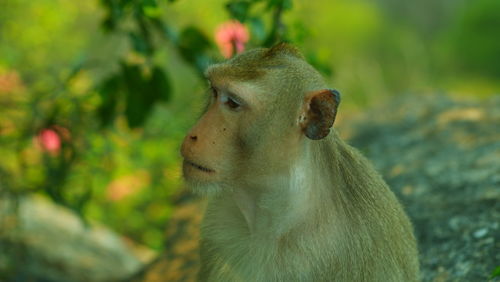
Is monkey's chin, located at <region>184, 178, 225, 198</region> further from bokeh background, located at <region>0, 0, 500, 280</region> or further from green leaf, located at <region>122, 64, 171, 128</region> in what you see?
green leaf, located at <region>122, 64, 171, 128</region>

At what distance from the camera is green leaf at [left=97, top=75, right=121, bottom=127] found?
498cm

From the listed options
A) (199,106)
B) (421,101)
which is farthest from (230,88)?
(421,101)

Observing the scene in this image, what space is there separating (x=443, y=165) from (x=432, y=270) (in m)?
1.52

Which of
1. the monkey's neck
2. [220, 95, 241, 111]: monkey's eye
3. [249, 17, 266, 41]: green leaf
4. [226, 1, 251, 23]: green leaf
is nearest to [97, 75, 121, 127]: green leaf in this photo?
[249, 17, 266, 41]: green leaf

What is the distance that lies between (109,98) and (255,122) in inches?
90.5

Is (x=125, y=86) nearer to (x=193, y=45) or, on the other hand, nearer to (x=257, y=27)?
(x=193, y=45)

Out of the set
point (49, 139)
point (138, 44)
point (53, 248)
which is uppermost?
point (138, 44)

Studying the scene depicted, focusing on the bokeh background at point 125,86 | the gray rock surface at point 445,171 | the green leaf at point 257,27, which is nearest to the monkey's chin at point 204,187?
the bokeh background at point 125,86

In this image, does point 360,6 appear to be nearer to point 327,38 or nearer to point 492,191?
point 327,38

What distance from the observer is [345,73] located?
36.4 ft

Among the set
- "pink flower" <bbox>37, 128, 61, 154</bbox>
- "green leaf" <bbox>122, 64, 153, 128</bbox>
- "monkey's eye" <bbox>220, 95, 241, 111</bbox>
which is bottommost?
"monkey's eye" <bbox>220, 95, 241, 111</bbox>

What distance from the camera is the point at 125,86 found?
497cm

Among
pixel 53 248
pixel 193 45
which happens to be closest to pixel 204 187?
pixel 193 45

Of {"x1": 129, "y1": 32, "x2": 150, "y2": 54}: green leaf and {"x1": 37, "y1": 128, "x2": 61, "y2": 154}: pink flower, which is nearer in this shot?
{"x1": 129, "y1": 32, "x2": 150, "y2": 54}: green leaf
